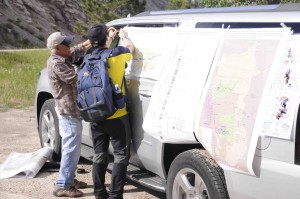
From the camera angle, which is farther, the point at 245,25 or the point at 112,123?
the point at 112,123

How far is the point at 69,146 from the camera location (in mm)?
5141

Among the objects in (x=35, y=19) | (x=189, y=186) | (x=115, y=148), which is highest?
(x=35, y=19)

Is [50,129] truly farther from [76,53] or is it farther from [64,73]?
[64,73]

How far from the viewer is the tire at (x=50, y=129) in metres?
6.14

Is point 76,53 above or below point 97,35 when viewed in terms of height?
below

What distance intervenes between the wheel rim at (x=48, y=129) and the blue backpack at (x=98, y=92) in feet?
5.84

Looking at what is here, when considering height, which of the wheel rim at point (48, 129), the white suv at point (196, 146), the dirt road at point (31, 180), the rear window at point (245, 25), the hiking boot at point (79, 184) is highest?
the rear window at point (245, 25)

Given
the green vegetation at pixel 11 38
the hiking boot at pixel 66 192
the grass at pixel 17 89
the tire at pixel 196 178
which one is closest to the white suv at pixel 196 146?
the tire at pixel 196 178

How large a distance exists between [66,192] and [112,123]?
1061mm

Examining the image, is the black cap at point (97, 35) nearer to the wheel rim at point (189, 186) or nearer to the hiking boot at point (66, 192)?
the wheel rim at point (189, 186)

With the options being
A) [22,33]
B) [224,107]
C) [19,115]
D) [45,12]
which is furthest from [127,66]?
[45,12]

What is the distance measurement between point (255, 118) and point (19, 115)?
7.57 m

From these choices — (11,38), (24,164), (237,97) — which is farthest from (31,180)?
(11,38)

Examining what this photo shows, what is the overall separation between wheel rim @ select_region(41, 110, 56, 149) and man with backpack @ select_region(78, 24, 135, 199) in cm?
159
